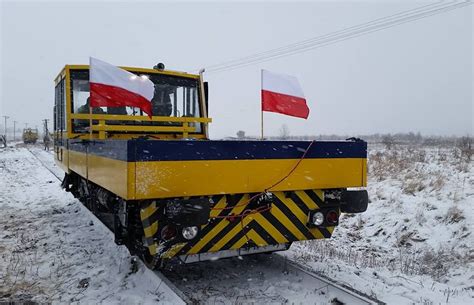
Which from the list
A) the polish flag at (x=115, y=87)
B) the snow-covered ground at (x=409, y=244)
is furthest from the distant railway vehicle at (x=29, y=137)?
the polish flag at (x=115, y=87)

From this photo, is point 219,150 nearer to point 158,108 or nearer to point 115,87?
point 115,87

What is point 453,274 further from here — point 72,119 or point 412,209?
point 72,119

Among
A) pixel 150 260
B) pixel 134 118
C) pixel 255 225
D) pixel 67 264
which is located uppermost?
pixel 134 118

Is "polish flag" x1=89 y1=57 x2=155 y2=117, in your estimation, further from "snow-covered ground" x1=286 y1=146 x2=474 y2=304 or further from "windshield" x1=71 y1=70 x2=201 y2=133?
"snow-covered ground" x1=286 y1=146 x2=474 y2=304

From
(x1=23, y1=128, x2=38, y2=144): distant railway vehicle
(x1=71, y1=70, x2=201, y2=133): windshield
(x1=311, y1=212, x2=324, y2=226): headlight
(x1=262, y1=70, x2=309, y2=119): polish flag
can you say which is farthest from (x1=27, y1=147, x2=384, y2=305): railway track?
(x1=23, y1=128, x2=38, y2=144): distant railway vehicle

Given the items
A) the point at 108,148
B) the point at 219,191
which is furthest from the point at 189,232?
the point at 108,148

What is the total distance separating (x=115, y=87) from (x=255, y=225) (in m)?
2.54

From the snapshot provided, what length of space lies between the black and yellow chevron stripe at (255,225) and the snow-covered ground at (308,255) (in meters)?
0.47

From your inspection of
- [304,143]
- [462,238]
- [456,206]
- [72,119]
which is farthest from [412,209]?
[72,119]

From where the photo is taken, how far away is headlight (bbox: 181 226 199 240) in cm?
407

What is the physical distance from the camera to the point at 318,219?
15.8 feet

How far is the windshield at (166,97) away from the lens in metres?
6.87

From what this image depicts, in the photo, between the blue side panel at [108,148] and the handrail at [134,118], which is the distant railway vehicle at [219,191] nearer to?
the blue side panel at [108,148]

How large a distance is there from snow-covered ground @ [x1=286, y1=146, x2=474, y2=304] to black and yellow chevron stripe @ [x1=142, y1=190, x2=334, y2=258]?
76cm
